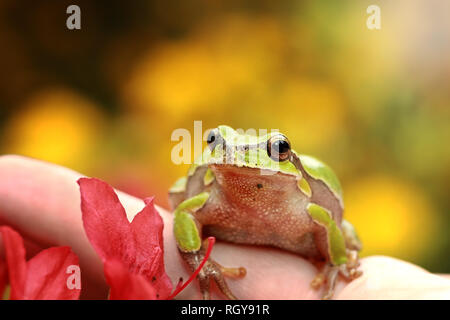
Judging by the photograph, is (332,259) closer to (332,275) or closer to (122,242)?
(332,275)

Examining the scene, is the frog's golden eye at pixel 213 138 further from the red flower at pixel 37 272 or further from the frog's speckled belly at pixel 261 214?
the red flower at pixel 37 272

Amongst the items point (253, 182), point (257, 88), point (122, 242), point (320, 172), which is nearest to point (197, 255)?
point (253, 182)

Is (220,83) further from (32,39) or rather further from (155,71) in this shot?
(32,39)

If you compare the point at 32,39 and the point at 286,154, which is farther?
the point at 32,39

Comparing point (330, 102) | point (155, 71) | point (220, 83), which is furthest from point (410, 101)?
point (155, 71)

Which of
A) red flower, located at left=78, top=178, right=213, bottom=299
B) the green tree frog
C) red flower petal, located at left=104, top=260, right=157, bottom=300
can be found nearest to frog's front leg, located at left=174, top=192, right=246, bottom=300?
the green tree frog

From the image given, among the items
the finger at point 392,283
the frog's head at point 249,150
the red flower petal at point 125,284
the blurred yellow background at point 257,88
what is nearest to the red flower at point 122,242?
the red flower petal at point 125,284

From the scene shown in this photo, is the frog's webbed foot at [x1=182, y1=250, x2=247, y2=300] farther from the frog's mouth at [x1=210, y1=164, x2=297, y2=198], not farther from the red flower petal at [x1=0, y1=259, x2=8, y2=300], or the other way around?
the red flower petal at [x1=0, y1=259, x2=8, y2=300]
